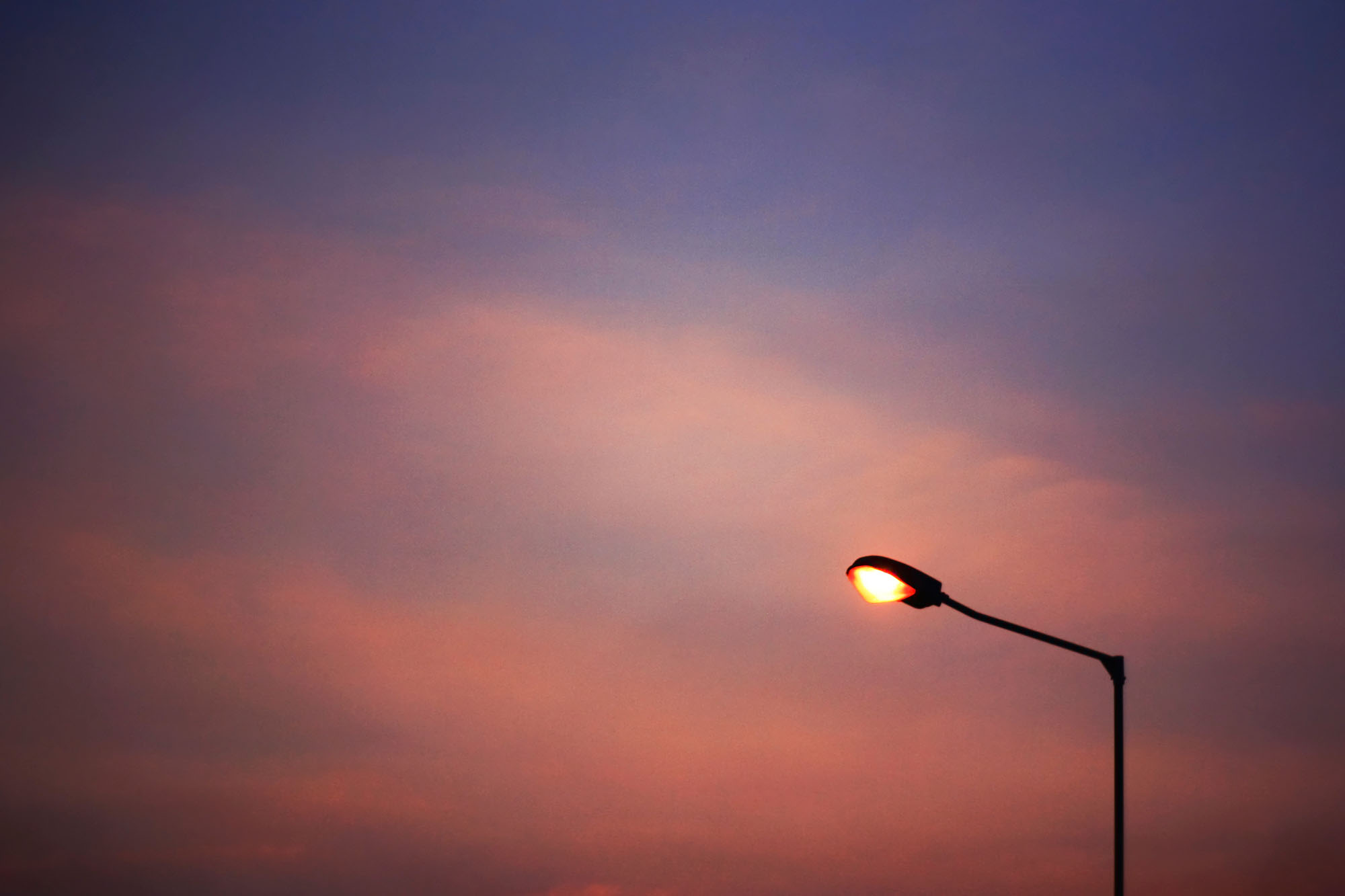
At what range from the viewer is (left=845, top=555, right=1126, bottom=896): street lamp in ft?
33.2

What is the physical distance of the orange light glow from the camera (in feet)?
34.8

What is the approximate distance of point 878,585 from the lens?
10750mm

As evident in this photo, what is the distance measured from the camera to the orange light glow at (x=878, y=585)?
418 inches

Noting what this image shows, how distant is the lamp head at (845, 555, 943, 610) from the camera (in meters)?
10.5

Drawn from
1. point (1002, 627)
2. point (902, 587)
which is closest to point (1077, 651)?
point (1002, 627)

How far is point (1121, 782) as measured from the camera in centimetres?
1020

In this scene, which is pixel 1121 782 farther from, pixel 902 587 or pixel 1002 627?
pixel 902 587

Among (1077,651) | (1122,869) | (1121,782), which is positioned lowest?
(1122,869)

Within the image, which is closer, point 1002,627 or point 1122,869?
point 1122,869

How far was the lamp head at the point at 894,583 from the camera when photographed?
10.5 meters

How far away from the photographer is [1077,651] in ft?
33.9

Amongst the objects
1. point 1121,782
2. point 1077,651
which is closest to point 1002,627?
point 1077,651

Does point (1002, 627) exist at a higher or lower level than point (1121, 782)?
higher

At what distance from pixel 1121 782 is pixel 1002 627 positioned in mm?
1728
